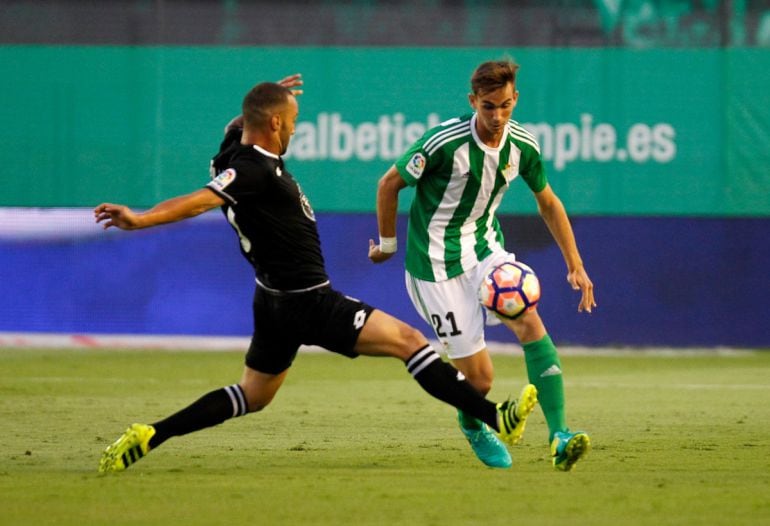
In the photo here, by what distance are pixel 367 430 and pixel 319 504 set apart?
10.8 ft

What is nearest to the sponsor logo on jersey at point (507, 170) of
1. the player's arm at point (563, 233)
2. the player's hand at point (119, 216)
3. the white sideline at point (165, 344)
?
the player's arm at point (563, 233)

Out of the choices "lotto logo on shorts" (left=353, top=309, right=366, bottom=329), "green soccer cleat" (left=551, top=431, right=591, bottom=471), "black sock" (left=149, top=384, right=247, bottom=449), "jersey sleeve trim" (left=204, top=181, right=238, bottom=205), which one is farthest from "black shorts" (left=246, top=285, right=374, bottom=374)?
"green soccer cleat" (left=551, top=431, right=591, bottom=471)

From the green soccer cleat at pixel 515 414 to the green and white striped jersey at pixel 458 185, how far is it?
1.05 metres

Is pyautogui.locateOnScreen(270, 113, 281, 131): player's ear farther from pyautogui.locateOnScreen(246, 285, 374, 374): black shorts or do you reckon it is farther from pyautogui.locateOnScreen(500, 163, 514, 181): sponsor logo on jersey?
pyautogui.locateOnScreen(500, 163, 514, 181): sponsor logo on jersey

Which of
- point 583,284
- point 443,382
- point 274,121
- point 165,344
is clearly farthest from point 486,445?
point 165,344

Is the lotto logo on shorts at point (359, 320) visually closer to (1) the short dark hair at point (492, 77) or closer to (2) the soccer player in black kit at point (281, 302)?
(2) the soccer player in black kit at point (281, 302)

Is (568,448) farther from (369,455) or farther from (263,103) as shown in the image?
(263,103)

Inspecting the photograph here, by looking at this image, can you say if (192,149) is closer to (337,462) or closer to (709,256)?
(709,256)

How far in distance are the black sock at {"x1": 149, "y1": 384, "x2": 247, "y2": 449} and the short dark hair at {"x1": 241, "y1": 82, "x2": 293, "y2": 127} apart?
1.28m

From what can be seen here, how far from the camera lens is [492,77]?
714 centimetres

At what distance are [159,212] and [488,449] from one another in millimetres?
2108

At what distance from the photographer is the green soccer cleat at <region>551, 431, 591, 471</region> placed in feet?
22.1

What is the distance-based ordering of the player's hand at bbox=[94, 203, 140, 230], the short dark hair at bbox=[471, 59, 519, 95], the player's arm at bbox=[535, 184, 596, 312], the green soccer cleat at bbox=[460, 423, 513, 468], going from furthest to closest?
the player's arm at bbox=[535, 184, 596, 312] → the green soccer cleat at bbox=[460, 423, 513, 468] → the short dark hair at bbox=[471, 59, 519, 95] → the player's hand at bbox=[94, 203, 140, 230]

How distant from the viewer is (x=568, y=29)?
15.5m
